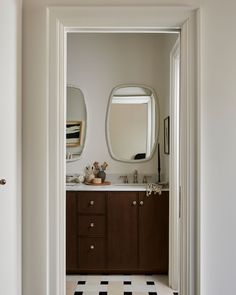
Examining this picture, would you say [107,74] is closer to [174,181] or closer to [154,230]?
[174,181]

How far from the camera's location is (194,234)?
1807 mm

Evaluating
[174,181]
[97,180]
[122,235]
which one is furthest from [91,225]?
[174,181]

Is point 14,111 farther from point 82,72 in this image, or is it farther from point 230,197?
point 82,72

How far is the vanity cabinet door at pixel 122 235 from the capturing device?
324 cm

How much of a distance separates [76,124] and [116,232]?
1.31 m

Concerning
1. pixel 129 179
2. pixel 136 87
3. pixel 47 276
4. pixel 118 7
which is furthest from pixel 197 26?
pixel 129 179

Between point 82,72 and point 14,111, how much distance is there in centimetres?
213

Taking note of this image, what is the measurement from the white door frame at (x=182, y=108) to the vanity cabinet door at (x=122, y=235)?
1.43m

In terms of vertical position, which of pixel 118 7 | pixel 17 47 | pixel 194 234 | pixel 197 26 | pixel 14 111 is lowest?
pixel 194 234

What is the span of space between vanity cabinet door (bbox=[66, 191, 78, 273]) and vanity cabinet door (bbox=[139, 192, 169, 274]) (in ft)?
2.18

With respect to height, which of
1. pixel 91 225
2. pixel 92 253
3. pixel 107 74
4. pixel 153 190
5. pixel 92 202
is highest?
pixel 107 74

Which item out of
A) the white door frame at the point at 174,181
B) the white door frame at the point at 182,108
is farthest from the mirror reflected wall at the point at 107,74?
the white door frame at the point at 182,108

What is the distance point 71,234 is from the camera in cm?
326

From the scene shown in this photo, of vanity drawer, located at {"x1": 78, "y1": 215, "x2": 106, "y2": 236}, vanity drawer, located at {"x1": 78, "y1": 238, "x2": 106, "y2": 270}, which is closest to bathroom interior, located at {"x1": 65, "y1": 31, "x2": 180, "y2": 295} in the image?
vanity drawer, located at {"x1": 78, "y1": 215, "x2": 106, "y2": 236}
